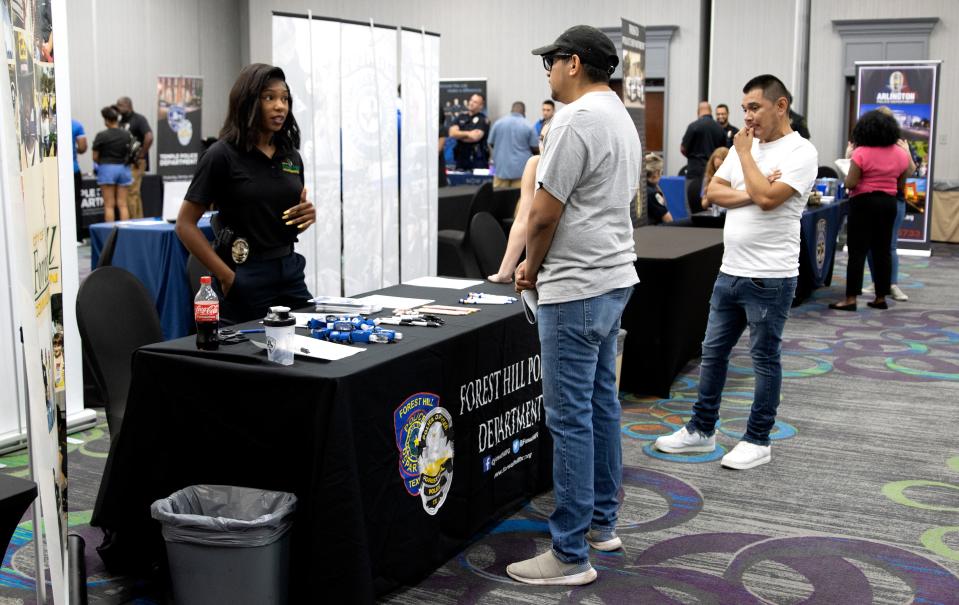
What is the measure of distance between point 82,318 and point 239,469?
818 mm

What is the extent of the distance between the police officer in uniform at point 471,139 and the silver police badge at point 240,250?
31.5ft

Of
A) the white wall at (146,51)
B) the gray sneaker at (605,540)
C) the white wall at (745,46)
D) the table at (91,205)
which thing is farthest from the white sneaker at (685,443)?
the white wall at (146,51)

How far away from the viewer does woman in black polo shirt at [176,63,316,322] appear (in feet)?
9.73

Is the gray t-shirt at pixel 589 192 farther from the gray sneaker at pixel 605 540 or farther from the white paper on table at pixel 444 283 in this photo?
the white paper on table at pixel 444 283

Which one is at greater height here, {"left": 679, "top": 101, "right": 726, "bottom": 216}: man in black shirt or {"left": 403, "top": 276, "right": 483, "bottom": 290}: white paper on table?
{"left": 679, "top": 101, "right": 726, "bottom": 216}: man in black shirt

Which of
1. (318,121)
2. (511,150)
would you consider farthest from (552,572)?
(511,150)

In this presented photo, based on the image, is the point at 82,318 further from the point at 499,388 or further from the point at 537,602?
the point at 537,602

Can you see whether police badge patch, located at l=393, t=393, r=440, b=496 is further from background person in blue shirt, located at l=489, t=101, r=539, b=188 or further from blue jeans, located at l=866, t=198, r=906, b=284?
background person in blue shirt, located at l=489, t=101, r=539, b=188

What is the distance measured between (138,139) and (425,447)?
10.1 meters

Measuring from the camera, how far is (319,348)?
7.97 feet

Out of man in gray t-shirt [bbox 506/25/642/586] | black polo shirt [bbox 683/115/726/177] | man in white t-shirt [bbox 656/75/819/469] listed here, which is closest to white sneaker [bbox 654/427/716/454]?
man in white t-shirt [bbox 656/75/819/469]

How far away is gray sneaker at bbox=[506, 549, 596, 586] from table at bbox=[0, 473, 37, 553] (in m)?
1.54

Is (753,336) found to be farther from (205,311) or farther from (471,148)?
(471,148)

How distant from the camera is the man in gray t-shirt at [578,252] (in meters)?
A: 2.42
